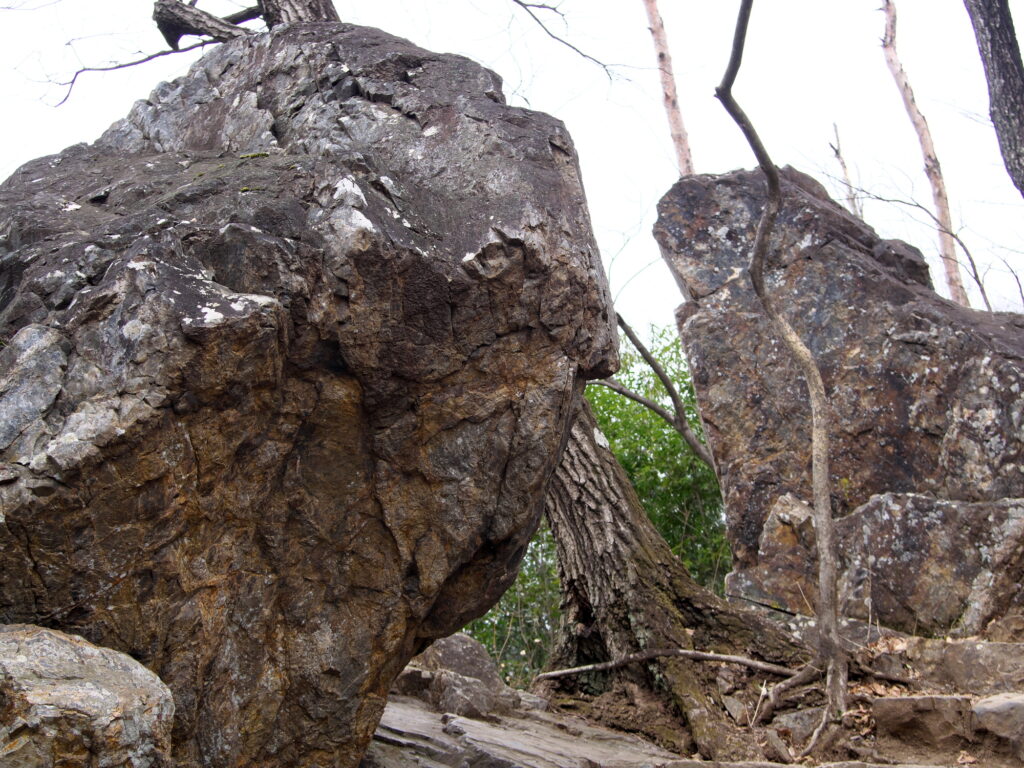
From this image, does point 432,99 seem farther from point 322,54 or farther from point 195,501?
point 195,501

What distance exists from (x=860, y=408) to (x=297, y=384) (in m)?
5.22

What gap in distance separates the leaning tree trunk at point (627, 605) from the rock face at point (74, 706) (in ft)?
11.6

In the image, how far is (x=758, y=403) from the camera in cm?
749

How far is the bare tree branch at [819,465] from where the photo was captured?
5.01m

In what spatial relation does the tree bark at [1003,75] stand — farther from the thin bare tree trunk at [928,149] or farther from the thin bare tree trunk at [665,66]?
the thin bare tree trunk at [928,149]

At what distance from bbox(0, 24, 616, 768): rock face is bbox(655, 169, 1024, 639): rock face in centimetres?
368

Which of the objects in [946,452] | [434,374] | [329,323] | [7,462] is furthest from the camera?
[946,452]

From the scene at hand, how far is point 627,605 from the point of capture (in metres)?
5.69

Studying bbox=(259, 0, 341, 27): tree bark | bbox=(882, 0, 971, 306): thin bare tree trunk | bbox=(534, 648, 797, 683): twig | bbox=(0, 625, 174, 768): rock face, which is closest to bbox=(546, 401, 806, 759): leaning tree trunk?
bbox=(534, 648, 797, 683): twig

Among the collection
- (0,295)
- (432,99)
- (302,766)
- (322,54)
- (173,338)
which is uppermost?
(322,54)

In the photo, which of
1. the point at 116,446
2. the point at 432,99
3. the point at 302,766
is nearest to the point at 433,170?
the point at 432,99

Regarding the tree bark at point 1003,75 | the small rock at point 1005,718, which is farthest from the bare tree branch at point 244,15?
the small rock at point 1005,718

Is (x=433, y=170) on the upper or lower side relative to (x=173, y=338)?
upper

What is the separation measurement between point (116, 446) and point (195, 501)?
30 cm
